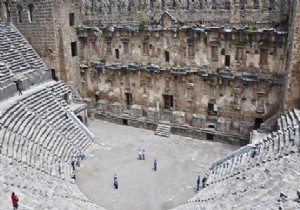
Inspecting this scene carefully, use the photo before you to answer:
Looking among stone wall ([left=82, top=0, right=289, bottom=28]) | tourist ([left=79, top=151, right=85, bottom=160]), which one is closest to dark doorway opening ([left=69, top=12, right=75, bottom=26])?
stone wall ([left=82, top=0, right=289, bottom=28])

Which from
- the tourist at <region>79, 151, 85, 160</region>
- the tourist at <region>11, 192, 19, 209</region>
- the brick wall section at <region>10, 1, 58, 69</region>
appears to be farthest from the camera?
the brick wall section at <region>10, 1, 58, 69</region>

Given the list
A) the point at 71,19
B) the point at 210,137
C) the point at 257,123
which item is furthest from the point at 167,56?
the point at 71,19

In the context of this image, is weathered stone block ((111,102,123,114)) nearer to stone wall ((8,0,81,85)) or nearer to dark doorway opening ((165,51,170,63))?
stone wall ((8,0,81,85))

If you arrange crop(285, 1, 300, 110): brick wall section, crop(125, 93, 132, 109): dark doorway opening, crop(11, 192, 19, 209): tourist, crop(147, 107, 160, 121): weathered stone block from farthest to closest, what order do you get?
crop(125, 93, 132, 109): dark doorway opening < crop(147, 107, 160, 121): weathered stone block < crop(285, 1, 300, 110): brick wall section < crop(11, 192, 19, 209): tourist

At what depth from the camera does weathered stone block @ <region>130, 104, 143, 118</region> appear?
22.8 m

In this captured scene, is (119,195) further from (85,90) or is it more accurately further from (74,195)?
(85,90)

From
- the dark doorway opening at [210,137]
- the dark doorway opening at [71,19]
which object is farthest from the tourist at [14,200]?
the dark doorway opening at [71,19]

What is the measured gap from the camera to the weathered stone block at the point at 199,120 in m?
20.7

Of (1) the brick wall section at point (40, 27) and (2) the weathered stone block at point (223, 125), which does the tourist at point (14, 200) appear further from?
(1) the brick wall section at point (40, 27)

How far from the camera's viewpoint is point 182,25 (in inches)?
791

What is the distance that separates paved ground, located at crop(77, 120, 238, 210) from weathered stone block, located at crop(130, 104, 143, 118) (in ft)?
3.32

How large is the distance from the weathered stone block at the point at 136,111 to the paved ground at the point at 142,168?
3.32 feet

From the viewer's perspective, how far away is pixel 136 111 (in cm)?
2280

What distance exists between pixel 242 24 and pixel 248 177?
368 inches
